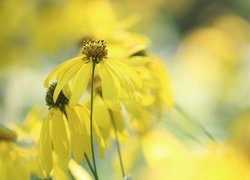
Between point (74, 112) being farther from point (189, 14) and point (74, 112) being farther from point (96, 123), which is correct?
point (189, 14)

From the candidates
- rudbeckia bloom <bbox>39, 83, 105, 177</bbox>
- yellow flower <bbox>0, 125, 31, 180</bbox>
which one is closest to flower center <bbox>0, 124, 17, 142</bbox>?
yellow flower <bbox>0, 125, 31, 180</bbox>

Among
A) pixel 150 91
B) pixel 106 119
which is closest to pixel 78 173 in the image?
A: pixel 106 119

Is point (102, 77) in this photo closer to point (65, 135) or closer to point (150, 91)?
point (65, 135)

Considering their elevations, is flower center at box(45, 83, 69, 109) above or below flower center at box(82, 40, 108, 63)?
below

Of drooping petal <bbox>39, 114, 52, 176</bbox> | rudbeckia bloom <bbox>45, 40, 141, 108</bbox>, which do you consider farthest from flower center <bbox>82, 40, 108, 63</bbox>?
drooping petal <bbox>39, 114, 52, 176</bbox>

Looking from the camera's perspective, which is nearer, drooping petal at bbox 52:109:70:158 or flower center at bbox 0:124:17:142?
drooping petal at bbox 52:109:70:158

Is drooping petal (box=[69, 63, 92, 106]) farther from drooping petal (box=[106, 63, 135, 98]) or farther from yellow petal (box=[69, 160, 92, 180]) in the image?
yellow petal (box=[69, 160, 92, 180])

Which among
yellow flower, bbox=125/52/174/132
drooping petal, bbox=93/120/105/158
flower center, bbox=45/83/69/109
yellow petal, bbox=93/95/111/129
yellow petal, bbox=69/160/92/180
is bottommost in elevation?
yellow petal, bbox=69/160/92/180
